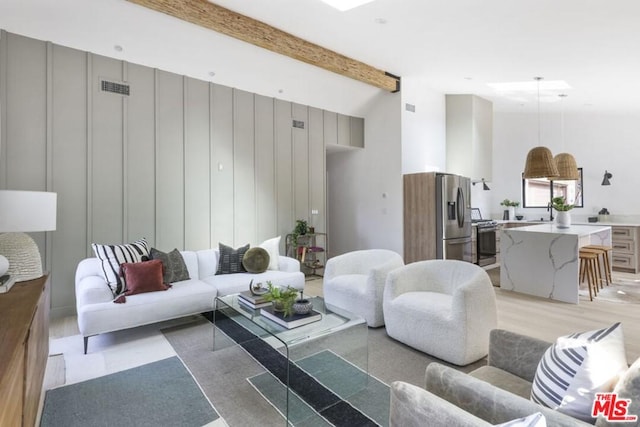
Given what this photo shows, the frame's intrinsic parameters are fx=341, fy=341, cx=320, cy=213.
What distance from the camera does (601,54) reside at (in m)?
4.16

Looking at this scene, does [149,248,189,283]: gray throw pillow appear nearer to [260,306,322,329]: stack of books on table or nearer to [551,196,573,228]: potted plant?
[260,306,322,329]: stack of books on table

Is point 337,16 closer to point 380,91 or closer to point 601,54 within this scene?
point 380,91

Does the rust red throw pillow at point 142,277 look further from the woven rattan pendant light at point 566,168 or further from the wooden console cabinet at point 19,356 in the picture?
the woven rattan pendant light at point 566,168

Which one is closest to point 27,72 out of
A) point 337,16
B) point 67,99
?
point 67,99

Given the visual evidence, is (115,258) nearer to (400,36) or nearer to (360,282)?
(360,282)

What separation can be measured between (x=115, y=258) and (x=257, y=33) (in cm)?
288

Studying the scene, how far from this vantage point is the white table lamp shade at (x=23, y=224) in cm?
230

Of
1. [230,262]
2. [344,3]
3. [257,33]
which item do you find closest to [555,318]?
[230,262]

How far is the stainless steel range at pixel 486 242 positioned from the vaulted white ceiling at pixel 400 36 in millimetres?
2697

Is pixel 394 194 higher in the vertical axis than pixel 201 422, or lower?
higher

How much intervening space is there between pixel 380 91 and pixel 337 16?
263cm

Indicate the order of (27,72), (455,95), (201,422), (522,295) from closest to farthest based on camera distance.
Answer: (201,422), (27,72), (522,295), (455,95)

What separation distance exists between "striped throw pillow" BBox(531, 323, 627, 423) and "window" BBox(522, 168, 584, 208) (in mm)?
7149

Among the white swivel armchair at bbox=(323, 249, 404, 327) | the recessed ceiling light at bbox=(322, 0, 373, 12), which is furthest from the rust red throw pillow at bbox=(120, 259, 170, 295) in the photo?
the recessed ceiling light at bbox=(322, 0, 373, 12)
